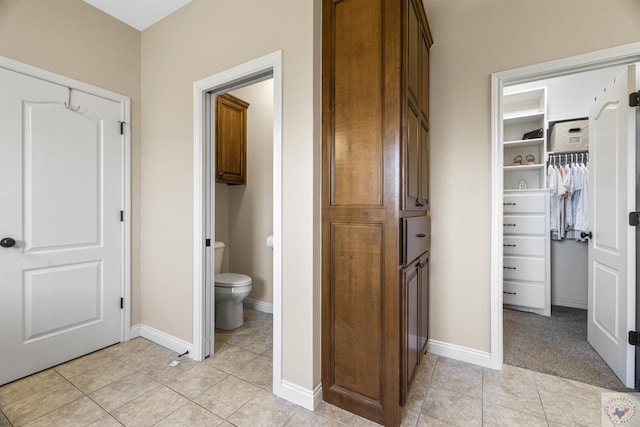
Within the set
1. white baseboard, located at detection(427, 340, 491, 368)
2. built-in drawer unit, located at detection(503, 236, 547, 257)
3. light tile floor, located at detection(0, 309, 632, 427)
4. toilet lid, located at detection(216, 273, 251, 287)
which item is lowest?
light tile floor, located at detection(0, 309, 632, 427)

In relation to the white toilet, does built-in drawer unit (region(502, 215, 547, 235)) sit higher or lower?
higher

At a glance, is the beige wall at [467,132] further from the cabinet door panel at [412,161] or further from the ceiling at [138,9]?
the ceiling at [138,9]

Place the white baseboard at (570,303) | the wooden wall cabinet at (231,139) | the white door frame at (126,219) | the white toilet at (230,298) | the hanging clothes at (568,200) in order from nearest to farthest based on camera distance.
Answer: the white door frame at (126,219), the white toilet at (230,298), the wooden wall cabinet at (231,139), the hanging clothes at (568,200), the white baseboard at (570,303)

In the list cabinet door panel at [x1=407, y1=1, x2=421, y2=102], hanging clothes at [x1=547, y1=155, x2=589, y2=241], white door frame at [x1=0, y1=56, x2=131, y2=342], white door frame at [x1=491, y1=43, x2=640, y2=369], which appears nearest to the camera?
cabinet door panel at [x1=407, y1=1, x2=421, y2=102]

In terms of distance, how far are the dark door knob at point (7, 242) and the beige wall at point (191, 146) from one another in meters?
0.84

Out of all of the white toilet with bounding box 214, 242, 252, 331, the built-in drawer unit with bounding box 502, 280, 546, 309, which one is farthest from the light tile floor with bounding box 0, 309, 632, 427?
the built-in drawer unit with bounding box 502, 280, 546, 309

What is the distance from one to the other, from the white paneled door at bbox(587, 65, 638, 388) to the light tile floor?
48cm

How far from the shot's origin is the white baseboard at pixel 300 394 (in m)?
A: 1.65

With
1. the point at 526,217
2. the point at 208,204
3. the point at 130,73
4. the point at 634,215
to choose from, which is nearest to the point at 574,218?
the point at 526,217

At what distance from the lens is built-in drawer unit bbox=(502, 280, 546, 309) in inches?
121

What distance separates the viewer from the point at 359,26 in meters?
1.57

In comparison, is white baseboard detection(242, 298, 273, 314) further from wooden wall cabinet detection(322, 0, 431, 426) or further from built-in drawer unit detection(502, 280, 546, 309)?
built-in drawer unit detection(502, 280, 546, 309)

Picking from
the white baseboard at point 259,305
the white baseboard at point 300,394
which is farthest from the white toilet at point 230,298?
the white baseboard at point 300,394

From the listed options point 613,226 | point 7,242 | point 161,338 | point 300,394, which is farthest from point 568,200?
point 7,242
